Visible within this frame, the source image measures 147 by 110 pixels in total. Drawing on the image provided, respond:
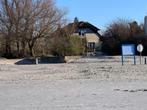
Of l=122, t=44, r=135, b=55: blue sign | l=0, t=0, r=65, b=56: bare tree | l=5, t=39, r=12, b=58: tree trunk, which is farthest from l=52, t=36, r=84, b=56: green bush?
l=122, t=44, r=135, b=55: blue sign

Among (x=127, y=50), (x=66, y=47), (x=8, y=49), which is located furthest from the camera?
(x=8, y=49)

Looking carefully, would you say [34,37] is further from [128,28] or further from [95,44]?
[95,44]

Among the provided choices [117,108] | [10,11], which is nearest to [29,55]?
[10,11]

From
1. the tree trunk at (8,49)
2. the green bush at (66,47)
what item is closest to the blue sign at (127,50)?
the green bush at (66,47)

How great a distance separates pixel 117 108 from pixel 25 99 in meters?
3.73

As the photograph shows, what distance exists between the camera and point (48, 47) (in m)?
65.2

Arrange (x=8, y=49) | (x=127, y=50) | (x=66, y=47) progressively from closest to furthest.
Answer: (x=127, y=50)
(x=66, y=47)
(x=8, y=49)

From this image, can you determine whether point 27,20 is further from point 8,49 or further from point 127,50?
point 127,50

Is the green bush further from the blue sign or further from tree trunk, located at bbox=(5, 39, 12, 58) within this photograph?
the blue sign

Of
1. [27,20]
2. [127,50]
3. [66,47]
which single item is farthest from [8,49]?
[127,50]

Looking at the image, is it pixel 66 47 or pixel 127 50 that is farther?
pixel 66 47

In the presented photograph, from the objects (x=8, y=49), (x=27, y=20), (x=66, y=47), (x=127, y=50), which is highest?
(x=27, y=20)

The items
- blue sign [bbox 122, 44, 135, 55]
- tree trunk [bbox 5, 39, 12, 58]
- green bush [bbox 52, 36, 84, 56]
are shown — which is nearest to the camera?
blue sign [bbox 122, 44, 135, 55]

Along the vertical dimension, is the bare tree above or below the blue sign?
above
